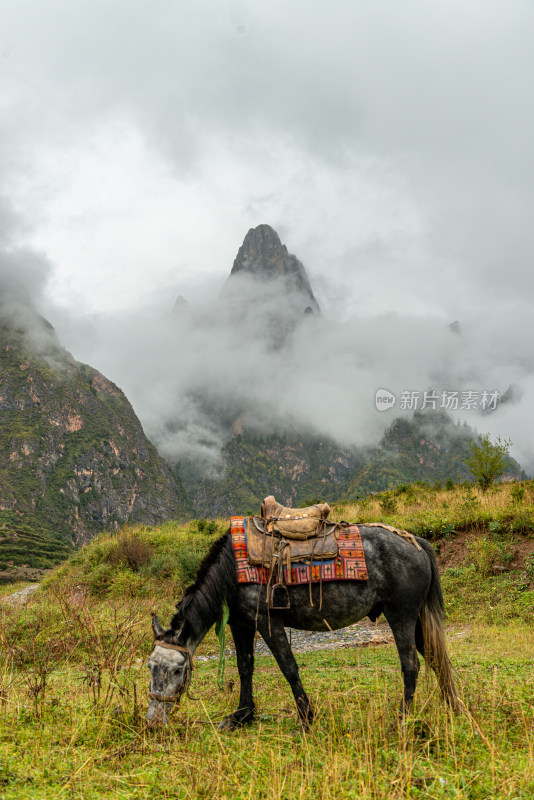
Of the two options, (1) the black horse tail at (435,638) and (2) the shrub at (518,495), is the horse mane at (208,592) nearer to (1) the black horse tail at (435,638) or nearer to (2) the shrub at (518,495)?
(1) the black horse tail at (435,638)

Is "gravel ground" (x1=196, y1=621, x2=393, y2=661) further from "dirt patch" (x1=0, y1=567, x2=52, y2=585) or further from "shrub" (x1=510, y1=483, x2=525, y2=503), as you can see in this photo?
"dirt patch" (x1=0, y1=567, x2=52, y2=585)

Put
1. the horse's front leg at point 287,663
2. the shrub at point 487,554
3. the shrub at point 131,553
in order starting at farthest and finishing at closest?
the shrub at point 131,553
the shrub at point 487,554
the horse's front leg at point 287,663

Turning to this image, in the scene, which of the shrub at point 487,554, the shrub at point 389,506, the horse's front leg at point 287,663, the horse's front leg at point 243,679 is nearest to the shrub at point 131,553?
the shrub at point 389,506

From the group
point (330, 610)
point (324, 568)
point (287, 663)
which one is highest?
point (324, 568)

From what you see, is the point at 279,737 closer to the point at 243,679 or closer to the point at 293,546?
the point at 243,679

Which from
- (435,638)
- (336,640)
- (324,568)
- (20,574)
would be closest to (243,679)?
(324,568)

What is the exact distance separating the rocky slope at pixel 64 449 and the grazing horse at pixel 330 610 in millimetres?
112781

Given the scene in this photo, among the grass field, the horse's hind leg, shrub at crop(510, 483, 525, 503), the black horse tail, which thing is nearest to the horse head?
the grass field

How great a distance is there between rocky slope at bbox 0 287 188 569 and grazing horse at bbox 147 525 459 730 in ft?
370

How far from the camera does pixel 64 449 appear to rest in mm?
146625

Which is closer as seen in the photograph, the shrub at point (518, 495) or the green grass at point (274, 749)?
the green grass at point (274, 749)

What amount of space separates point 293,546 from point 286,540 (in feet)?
0.33

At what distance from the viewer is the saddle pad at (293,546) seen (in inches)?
193

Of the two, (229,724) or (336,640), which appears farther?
(336,640)
